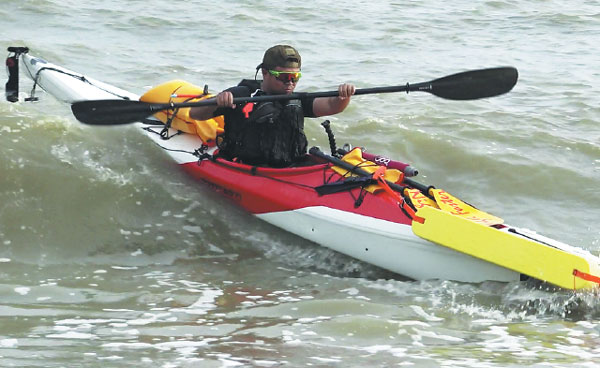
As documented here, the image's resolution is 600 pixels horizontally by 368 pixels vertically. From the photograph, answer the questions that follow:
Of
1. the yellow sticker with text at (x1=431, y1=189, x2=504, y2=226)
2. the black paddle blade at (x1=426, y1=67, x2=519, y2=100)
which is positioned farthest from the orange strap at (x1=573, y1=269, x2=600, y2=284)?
the black paddle blade at (x1=426, y1=67, x2=519, y2=100)

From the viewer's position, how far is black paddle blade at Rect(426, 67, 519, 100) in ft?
20.0

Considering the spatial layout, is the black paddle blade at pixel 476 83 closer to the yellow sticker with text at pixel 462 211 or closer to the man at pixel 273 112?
the man at pixel 273 112

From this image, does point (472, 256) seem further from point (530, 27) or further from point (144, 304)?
point (530, 27)

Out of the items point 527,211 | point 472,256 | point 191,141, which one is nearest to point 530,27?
point 527,211

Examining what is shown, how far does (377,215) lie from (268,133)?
3.47 ft

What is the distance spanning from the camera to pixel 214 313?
4.73m

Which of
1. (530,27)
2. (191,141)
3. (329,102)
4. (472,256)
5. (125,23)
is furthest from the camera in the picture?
(530,27)

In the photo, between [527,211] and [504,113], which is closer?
[527,211]

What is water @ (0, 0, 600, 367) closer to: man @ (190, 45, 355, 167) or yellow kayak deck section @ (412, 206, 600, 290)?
yellow kayak deck section @ (412, 206, 600, 290)

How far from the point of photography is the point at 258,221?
6.50 metres

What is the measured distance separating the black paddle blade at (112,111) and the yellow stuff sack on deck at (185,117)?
64 centimetres

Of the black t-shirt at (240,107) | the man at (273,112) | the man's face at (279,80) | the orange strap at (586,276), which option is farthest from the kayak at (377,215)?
the man's face at (279,80)

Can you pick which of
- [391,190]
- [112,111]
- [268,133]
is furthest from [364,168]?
[112,111]

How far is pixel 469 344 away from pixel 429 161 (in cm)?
410
